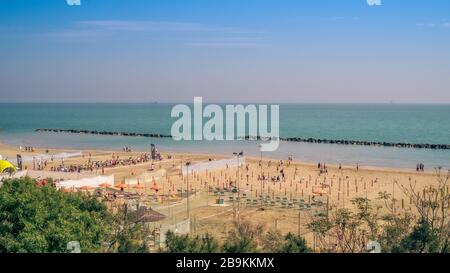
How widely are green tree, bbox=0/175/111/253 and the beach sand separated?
6.51m

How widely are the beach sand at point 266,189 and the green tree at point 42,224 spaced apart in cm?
651

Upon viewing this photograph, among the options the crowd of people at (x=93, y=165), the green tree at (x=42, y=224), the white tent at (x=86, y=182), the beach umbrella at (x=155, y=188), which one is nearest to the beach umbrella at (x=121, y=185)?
the white tent at (x=86, y=182)

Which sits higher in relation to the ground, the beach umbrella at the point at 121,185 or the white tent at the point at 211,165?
the white tent at the point at 211,165

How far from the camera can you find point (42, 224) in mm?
9484

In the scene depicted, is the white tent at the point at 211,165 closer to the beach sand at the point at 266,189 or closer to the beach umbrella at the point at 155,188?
the beach sand at the point at 266,189

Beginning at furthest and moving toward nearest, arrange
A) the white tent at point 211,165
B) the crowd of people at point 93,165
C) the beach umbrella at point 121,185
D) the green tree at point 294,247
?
Result: the crowd of people at point 93,165 → the white tent at point 211,165 → the beach umbrella at point 121,185 → the green tree at point 294,247

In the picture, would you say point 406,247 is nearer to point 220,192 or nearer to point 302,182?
point 220,192

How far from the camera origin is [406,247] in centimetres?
1003

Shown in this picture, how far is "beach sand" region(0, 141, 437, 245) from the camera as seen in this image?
19016 mm

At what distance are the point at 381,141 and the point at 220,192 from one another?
4123cm

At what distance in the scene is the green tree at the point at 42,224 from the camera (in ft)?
28.3

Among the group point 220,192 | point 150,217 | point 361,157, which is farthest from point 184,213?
point 361,157
